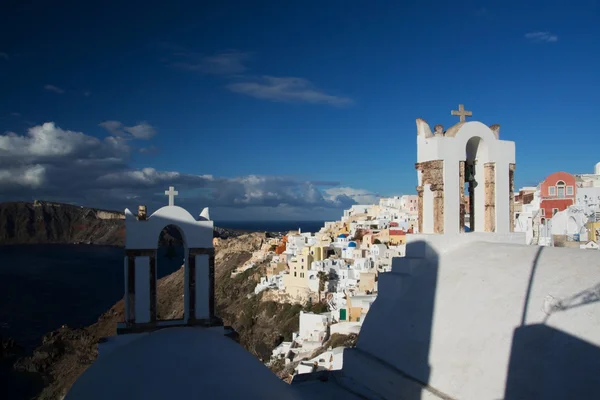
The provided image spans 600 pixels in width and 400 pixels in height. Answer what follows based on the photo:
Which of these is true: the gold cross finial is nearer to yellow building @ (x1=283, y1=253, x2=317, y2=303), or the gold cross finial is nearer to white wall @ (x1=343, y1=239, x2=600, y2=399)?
white wall @ (x1=343, y1=239, x2=600, y2=399)

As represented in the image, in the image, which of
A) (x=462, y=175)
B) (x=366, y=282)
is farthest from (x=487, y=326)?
(x=366, y=282)

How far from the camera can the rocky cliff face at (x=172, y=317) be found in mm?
35062

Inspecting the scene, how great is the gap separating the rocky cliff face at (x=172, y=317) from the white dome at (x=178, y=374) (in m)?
25.3

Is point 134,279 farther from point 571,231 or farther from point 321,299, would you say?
point 321,299

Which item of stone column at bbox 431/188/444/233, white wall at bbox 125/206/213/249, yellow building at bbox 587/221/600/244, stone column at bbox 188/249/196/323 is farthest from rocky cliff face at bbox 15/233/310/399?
stone column at bbox 431/188/444/233

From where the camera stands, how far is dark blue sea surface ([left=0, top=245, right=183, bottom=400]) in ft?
140

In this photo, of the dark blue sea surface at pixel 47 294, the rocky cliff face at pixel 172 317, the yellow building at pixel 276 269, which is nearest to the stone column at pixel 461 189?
the dark blue sea surface at pixel 47 294

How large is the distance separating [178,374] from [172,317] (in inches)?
1696

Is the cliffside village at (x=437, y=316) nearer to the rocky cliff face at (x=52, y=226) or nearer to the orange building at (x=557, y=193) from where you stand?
the orange building at (x=557, y=193)

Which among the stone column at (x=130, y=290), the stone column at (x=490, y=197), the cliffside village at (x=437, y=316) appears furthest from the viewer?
the stone column at (x=490, y=197)

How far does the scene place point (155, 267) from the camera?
21.2ft

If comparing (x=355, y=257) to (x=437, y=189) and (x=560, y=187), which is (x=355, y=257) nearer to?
(x=560, y=187)

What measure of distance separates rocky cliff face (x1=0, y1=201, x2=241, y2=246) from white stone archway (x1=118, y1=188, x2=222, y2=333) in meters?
139

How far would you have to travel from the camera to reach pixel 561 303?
14.3 ft
